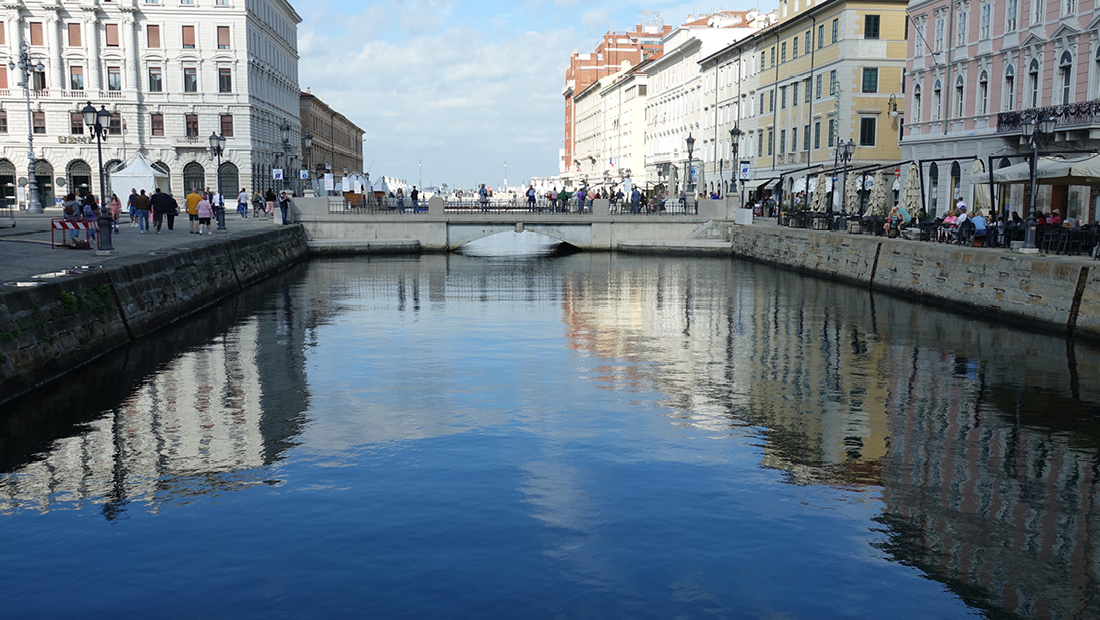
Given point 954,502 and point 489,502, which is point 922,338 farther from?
point 489,502

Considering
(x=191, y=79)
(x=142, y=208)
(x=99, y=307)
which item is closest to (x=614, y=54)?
(x=191, y=79)

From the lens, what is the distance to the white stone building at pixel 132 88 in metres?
74.0

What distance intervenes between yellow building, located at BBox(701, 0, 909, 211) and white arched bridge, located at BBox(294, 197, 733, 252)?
638 centimetres

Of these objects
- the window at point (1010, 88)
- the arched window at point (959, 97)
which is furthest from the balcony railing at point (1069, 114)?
the arched window at point (959, 97)

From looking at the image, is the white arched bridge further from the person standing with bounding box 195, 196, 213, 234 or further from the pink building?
the pink building

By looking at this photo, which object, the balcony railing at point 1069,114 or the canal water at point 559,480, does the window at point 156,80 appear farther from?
the canal water at point 559,480

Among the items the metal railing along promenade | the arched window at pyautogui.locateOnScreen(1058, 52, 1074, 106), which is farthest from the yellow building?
the arched window at pyautogui.locateOnScreen(1058, 52, 1074, 106)

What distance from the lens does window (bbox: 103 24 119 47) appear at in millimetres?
74938

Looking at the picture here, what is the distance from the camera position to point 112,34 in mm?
75125

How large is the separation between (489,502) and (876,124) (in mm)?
56449

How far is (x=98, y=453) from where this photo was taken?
489 inches

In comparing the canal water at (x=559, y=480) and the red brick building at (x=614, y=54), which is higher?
the red brick building at (x=614, y=54)

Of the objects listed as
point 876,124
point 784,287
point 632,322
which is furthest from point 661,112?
point 632,322

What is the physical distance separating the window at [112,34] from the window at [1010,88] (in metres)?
61.5
